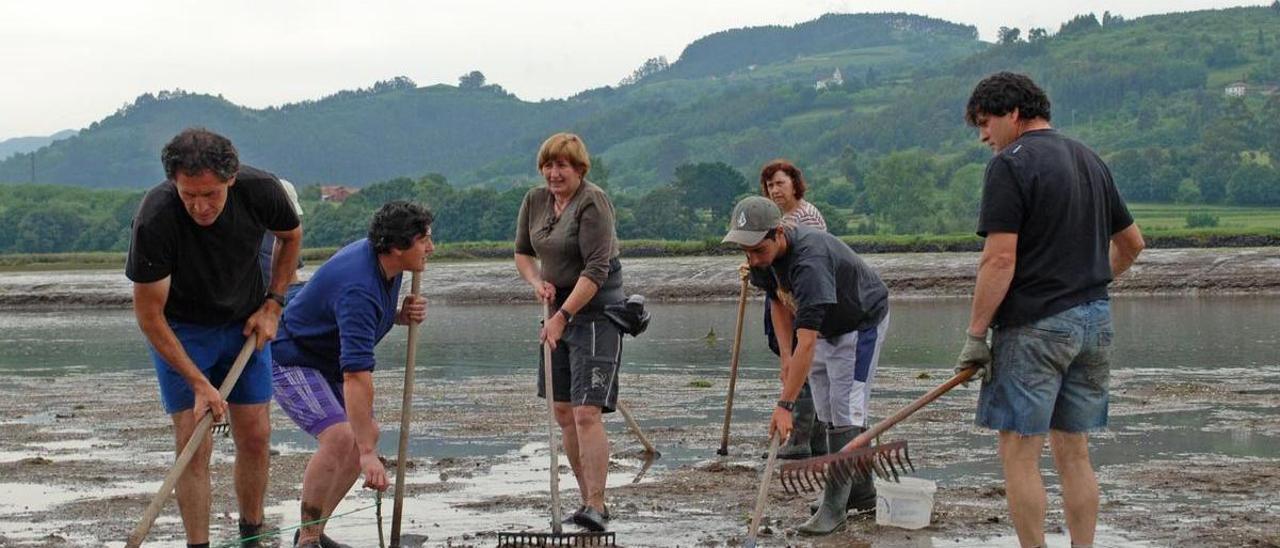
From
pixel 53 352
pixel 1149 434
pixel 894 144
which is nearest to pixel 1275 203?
pixel 894 144

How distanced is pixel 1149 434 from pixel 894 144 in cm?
17434

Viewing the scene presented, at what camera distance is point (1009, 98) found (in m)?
6.95

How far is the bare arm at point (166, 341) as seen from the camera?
283 inches

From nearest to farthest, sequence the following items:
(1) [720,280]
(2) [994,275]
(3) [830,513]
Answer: (2) [994,275] → (3) [830,513] → (1) [720,280]

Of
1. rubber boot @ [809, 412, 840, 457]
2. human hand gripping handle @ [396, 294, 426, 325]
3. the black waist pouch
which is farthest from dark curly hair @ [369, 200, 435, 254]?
rubber boot @ [809, 412, 840, 457]

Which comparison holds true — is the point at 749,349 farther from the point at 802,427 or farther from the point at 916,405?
the point at 916,405

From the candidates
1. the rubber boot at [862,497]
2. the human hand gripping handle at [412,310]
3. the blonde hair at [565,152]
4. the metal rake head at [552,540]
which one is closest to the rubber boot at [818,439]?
the rubber boot at [862,497]

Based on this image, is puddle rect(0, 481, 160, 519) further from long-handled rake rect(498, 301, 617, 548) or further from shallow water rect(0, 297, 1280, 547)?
long-handled rake rect(498, 301, 617, 548)

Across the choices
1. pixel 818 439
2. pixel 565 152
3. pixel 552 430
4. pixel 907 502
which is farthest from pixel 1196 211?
pixel 552 430

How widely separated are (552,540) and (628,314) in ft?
4.87

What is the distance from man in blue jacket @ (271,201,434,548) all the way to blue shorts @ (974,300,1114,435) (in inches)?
103

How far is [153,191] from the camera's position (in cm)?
719

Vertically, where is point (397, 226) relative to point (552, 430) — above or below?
above

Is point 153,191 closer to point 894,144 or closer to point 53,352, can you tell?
point 53,352
